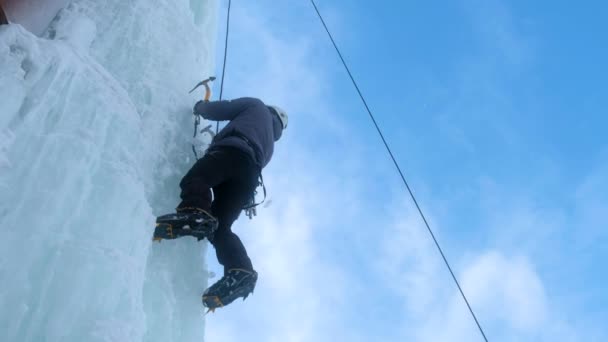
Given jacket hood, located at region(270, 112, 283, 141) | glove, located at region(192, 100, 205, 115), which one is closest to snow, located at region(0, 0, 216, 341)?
glove, located at region(192, 100, 205, 115)

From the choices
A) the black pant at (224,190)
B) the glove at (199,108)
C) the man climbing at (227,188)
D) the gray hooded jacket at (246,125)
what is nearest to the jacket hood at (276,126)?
the gray hooded jacket at (246,125)

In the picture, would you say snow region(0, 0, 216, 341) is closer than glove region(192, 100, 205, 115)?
Yes

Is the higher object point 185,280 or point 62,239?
point 185,280

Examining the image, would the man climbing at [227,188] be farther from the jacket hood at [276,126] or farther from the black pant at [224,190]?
the jacket hood at [276,126]

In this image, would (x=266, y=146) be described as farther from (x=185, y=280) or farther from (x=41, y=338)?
(x=41, y=338)

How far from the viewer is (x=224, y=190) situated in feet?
11.1

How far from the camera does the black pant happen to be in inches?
119

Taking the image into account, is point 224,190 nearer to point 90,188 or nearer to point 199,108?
point 199,108

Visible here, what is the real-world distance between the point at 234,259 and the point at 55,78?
4.10 ft

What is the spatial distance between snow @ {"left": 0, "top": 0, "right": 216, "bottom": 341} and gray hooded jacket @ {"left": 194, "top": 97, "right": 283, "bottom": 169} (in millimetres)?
235

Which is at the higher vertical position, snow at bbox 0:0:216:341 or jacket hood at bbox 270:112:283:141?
jacket hood at bbox 270:112:283:141

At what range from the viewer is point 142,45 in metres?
4.07

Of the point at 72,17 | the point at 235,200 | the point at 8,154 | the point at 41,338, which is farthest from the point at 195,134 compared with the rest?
the point at 41,338

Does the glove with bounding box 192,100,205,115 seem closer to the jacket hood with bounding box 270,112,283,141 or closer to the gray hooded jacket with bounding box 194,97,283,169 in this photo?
the gray hooded jacket with bounding box 194,97,283,169
